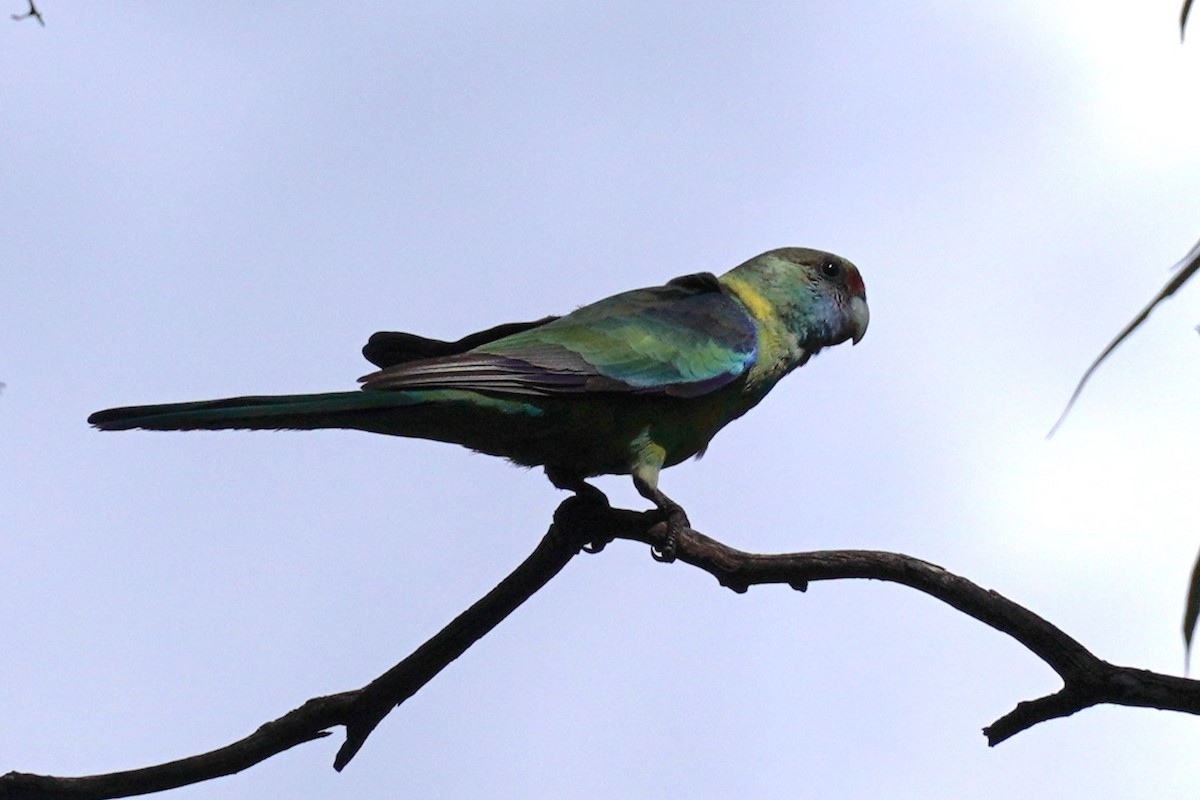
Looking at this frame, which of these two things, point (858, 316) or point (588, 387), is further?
point (858, 316)

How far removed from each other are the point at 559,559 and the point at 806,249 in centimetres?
298

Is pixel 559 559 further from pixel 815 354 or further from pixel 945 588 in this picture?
pixel 815 354

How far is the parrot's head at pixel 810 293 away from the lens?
6.78 m

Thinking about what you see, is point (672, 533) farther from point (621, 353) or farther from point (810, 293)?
point (810, 293)

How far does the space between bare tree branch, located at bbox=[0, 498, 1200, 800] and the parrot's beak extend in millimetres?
2396

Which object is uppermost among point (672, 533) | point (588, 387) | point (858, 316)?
point (858, 316)

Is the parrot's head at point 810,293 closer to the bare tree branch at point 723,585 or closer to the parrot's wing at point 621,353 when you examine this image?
the parrot's wing at point 621,353

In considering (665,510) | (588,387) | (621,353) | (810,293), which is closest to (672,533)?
(665,510)

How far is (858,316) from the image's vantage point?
701 cm

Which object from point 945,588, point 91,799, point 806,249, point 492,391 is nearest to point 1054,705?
point 945,588

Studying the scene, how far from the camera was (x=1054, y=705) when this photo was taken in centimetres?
389

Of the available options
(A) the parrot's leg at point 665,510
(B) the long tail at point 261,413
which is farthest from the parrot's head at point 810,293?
(B) the long tail at point 261,413

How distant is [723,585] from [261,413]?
5.68 feet

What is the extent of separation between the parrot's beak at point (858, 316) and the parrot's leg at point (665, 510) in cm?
187
